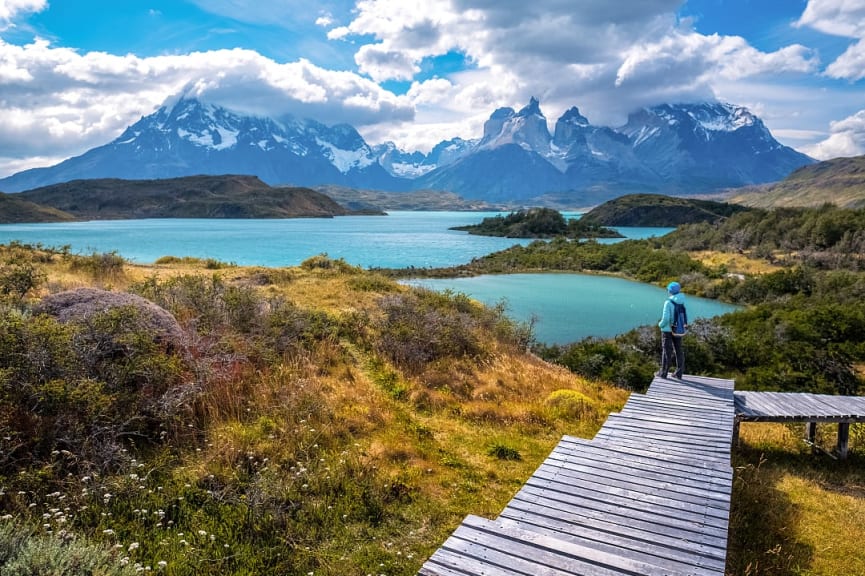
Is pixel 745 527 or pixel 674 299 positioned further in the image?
pixel 674 299

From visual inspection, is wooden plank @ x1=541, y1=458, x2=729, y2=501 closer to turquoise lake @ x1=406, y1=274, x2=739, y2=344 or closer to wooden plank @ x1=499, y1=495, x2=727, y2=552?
wooden plank @ x1=499, y1=495, x2=727, y2=552

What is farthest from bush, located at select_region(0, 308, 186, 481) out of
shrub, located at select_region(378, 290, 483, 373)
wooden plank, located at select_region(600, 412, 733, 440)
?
wooden plank, located at select_region(600, 412, 733, 440)

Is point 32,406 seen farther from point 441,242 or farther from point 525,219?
point 525,219

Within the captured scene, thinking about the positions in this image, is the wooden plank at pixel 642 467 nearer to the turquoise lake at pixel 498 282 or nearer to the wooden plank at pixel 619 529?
the wooden plank at pixel 619 529

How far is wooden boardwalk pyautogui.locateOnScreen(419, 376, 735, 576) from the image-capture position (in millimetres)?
4961

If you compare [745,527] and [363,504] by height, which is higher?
[363,504]

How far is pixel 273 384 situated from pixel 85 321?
3.38m

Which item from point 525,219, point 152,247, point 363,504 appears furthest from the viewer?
point 525,219

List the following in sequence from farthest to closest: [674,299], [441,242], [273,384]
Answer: [441,242]
[674,299]
[273,384]

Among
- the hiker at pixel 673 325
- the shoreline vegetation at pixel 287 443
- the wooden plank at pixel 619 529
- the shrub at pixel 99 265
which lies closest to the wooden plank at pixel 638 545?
the wooden plank at pixel 619 529

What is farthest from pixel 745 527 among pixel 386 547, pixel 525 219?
pixel 525 219

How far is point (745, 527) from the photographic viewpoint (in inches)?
286

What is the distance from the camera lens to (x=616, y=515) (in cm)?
589

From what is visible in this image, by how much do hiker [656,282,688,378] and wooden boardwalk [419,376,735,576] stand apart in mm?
3133
